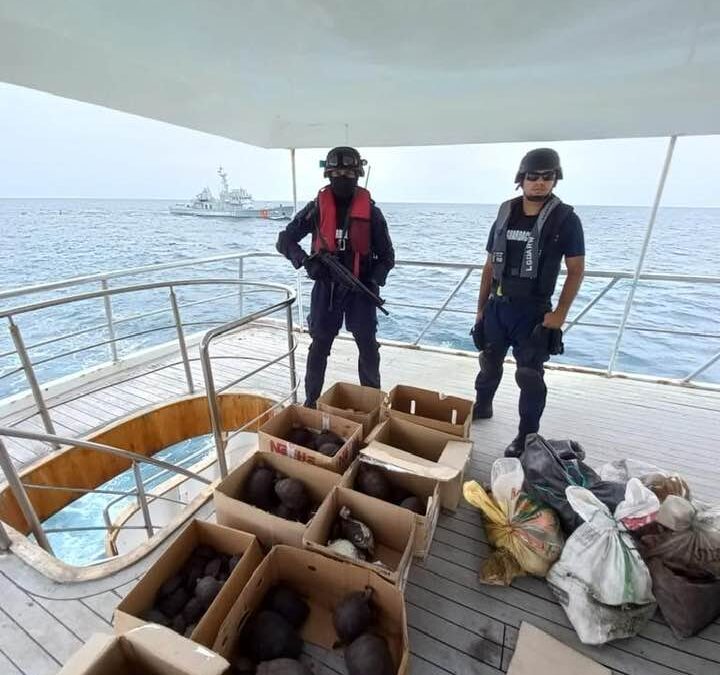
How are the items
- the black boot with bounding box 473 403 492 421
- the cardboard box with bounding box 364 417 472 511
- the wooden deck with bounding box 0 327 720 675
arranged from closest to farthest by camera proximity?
the wooden deck with bounding box 0 327 720 675 → the cardboard box with bounding box 364 417 472 511 → the black boot with bounding box 473 403 492 421

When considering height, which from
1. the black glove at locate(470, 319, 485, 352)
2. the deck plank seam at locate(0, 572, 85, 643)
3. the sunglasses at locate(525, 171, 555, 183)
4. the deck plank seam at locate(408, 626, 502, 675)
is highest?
the sunglasses at locate(525, 171, 555, 183)

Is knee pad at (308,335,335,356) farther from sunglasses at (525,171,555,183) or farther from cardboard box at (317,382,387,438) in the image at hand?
sunglasses at (525,171,555,183)

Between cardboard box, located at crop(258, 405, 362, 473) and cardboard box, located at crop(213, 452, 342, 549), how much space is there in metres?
0.05

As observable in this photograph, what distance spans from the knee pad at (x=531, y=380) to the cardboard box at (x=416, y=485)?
2.54 ft

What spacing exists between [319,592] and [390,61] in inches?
80.1

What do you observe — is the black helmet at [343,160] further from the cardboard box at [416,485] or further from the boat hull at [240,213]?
the boat hull at [240,213]

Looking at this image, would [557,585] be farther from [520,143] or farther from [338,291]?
[520,143]

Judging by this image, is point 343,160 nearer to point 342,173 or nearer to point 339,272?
point 342,173

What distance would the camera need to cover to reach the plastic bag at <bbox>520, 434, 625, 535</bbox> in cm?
136

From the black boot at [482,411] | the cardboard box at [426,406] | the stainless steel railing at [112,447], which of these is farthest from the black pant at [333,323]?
the black boot at [482,411]

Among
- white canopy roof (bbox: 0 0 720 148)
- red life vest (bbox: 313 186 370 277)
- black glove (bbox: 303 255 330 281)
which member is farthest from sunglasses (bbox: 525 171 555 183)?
black glove (bbox: 303 255 330 281)

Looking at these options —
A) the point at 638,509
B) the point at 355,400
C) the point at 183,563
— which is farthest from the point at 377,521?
the point at 638,509

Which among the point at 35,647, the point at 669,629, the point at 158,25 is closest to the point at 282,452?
the point at 35,647

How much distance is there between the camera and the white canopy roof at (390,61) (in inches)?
45.3
